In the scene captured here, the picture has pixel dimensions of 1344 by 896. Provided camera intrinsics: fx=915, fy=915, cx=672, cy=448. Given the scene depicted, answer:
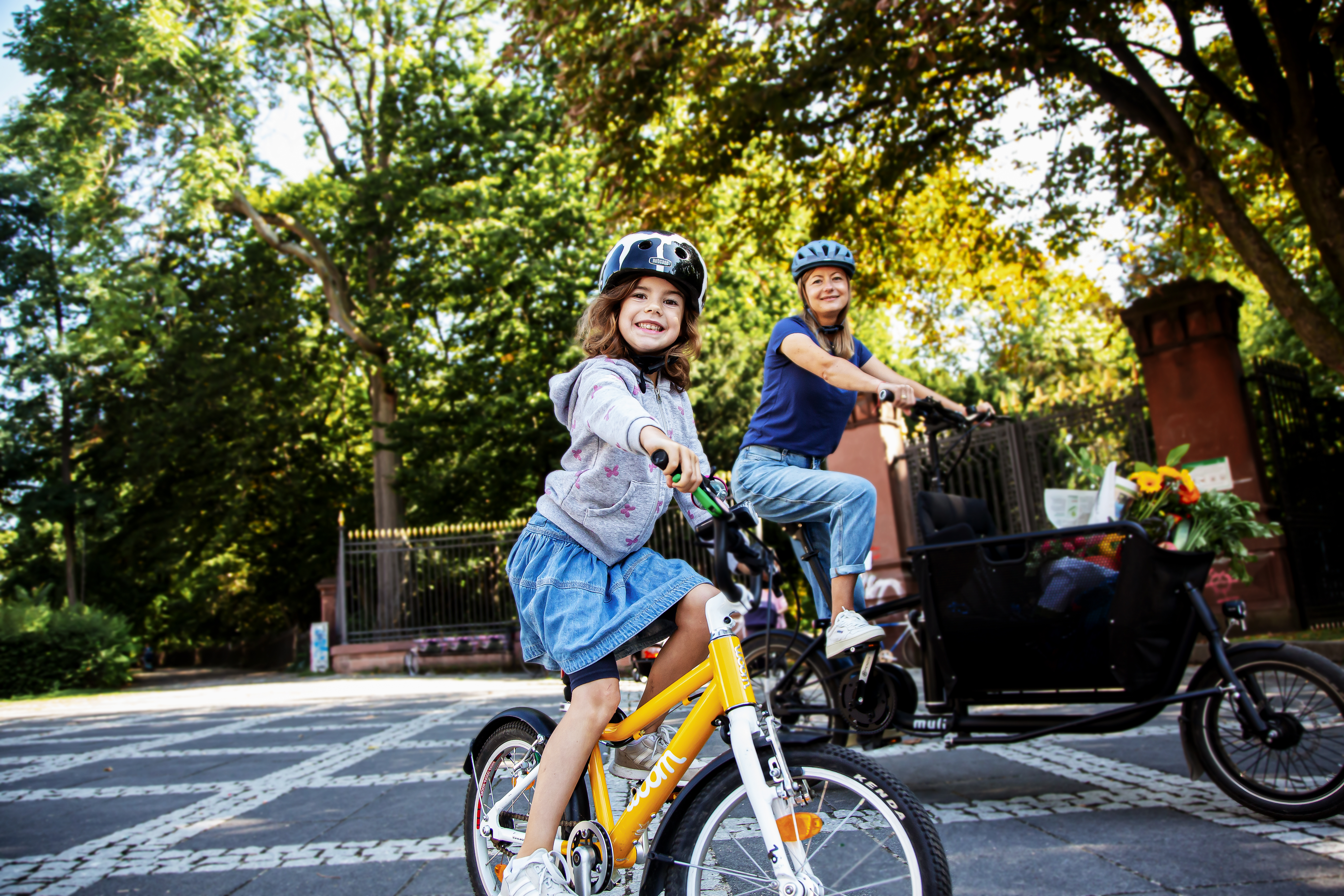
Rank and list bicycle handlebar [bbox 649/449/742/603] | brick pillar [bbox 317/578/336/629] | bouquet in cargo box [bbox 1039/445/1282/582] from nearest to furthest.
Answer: bicycle handlebar [bbox 649/449/742/603]
bouquet in cargo box [bbox 1039/445/1282/582]
brick pillar [bbox 317/578/336/629]

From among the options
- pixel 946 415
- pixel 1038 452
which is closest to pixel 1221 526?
pixel 946 415

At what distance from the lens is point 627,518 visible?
239 centimetres

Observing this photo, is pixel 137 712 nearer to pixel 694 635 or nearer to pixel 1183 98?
pixel 694 635

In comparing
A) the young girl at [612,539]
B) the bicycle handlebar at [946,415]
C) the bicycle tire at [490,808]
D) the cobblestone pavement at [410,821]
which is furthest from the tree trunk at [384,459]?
the young girl at [612,539]

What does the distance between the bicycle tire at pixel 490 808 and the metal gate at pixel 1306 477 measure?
26.7 feet

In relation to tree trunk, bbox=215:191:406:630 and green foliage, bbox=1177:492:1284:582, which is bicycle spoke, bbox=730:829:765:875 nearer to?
green foliage, bbox=1177:492:1284:582

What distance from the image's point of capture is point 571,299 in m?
17.9

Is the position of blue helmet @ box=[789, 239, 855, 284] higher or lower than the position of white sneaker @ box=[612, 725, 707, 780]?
higher

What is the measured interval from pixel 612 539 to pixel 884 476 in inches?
367

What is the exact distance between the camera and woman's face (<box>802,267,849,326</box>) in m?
3.88

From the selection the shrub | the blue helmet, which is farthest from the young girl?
the shrub

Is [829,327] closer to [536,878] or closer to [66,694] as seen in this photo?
[536,878]

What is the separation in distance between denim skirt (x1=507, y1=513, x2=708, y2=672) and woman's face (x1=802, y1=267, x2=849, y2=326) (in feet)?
5.84

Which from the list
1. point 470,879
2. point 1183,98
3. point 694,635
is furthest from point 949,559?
point 1183,98
